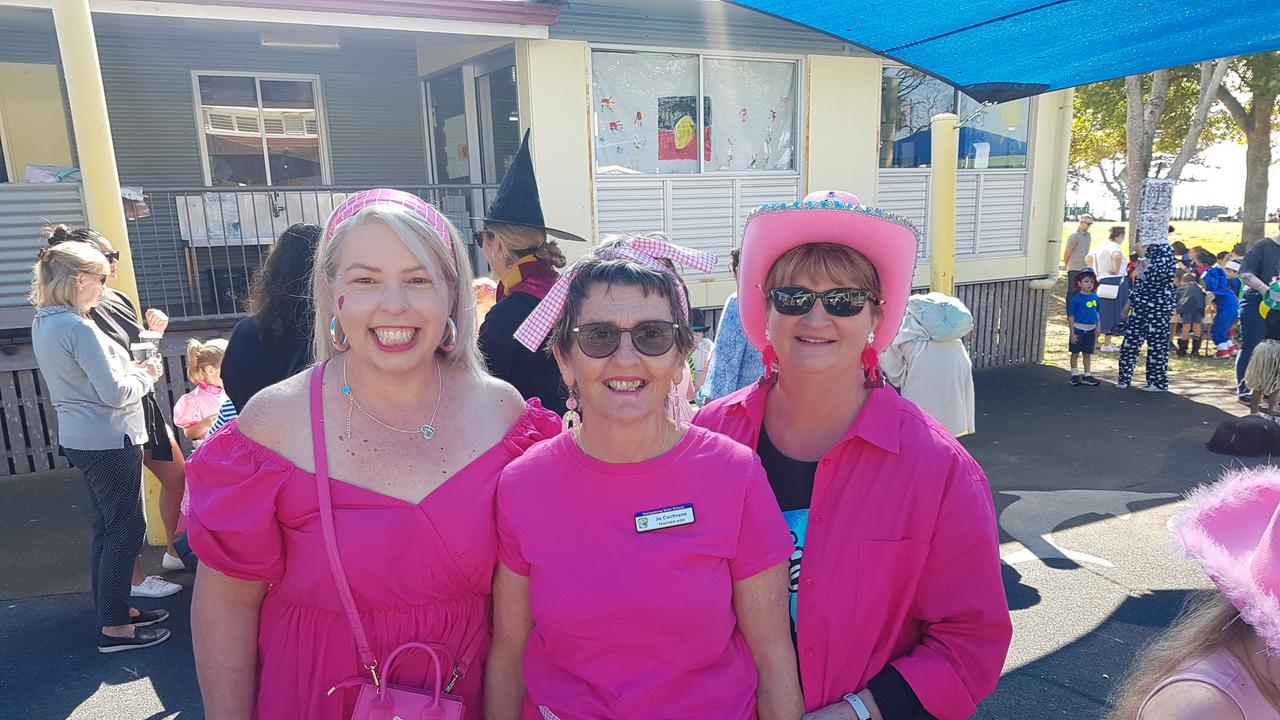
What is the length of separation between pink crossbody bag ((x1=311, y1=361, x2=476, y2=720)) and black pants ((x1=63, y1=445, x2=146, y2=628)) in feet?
10.0

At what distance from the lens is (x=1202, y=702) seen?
4.44 feet

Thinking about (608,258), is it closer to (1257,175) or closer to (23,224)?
(23,224)

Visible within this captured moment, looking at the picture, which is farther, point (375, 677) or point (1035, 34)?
point (1035, 34)

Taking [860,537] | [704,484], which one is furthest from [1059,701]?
[704,484]

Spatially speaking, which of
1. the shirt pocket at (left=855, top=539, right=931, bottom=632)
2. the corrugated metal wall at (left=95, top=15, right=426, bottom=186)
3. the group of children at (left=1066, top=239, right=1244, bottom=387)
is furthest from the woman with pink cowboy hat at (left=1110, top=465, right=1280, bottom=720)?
the group of children at (left=1066, top=239, right=1244, bottom=387)

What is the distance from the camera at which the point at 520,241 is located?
3334mm

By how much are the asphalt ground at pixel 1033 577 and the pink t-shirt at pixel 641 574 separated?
2.47 m

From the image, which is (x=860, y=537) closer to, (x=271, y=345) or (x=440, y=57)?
(x=271, y=345)

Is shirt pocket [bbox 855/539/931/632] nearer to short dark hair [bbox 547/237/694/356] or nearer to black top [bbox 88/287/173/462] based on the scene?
short dark hair [bbox 547/237/694/356]

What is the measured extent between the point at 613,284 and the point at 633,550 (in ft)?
1.92

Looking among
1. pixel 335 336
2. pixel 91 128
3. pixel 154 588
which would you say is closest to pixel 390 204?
pixel 335 336

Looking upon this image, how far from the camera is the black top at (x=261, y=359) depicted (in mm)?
2711

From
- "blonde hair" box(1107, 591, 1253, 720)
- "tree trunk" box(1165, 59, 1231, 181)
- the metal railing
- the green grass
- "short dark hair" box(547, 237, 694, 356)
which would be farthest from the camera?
"tree trunk" box(1165, 59, 1231, 181)

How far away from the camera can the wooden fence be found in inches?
267
